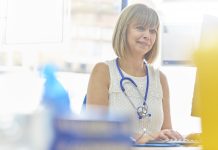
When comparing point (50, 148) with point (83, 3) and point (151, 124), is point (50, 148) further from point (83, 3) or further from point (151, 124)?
point (83, 3)

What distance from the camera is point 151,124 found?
1463mm

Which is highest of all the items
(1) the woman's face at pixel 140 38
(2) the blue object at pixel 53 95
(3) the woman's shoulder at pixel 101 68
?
(1) the woman's face at pixel 140 38

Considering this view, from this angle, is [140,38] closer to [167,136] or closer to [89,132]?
[167,136]

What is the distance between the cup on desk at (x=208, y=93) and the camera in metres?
0.47

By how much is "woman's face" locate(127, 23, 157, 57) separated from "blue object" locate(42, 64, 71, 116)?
3.63 ft

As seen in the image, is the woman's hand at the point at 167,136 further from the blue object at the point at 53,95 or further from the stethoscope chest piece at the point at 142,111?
the blue object at the point at 53,95

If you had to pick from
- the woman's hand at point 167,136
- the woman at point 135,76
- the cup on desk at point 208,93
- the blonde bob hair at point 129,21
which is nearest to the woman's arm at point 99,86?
the woman at point 135,76

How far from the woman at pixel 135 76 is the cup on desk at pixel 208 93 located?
0.95 m

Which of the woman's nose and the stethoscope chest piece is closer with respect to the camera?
the stethoscope chest piece

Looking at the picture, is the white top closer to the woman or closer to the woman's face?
the woman

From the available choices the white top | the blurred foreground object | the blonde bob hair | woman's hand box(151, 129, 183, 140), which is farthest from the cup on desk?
the blonde bob hair

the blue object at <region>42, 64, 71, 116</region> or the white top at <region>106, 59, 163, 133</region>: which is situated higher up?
the blue object at <region>42, 64, 71, 116</region>

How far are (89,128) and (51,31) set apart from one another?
2.25m

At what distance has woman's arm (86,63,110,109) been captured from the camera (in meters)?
1.52
